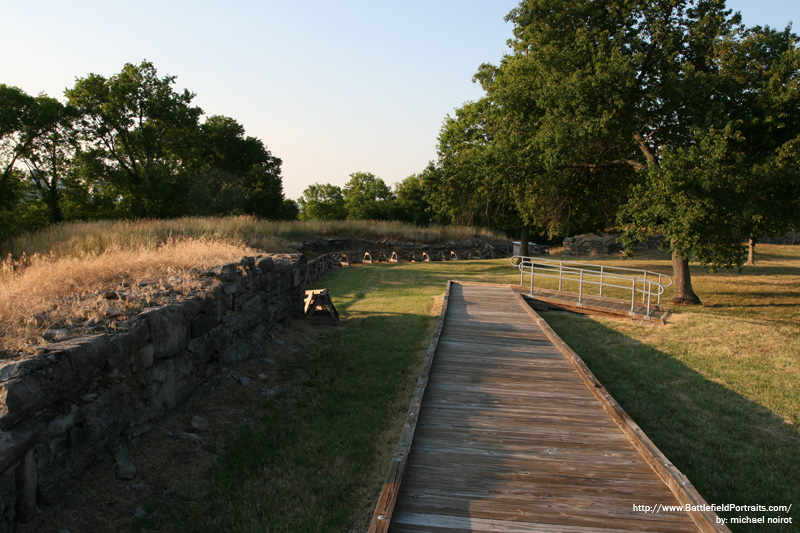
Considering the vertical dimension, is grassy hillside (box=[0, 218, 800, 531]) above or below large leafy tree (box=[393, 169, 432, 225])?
below

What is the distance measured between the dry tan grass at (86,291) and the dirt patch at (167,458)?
1.12 meters

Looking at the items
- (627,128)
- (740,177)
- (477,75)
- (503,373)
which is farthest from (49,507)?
(477,75)

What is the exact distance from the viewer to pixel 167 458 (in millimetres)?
4535

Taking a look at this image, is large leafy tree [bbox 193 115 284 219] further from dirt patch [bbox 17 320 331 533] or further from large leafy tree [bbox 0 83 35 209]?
dirt patch [bbox 17 320 331 533]

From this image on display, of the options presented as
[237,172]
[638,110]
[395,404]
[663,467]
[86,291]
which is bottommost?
[395,404]

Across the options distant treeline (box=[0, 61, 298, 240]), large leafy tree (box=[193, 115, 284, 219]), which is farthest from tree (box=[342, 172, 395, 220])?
distant treeline (box=[0, 61, 298, 240])

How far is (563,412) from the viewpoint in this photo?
5516mm

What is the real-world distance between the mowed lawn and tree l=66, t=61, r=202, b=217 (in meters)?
24.1

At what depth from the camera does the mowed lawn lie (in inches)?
165

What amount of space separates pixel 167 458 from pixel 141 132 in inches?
1353

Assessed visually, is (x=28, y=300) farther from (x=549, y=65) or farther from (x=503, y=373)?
(x=549, y=65)

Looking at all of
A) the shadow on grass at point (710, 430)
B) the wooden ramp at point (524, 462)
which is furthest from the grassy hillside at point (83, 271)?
the shadow on grass at point (710, 430)

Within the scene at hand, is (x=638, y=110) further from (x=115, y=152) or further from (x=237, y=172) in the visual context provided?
(x=237, y=172)

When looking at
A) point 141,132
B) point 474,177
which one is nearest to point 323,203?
point 141,132
